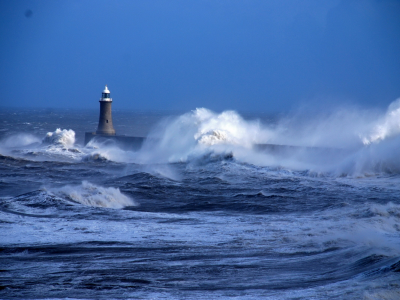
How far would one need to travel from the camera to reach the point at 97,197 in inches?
410

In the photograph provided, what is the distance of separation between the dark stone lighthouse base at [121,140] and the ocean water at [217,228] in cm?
913

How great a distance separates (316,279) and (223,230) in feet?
8.52

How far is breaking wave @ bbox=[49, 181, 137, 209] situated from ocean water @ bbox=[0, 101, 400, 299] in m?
0.05

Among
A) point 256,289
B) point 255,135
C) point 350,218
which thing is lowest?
point 256,289

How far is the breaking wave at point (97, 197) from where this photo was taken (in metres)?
10.2

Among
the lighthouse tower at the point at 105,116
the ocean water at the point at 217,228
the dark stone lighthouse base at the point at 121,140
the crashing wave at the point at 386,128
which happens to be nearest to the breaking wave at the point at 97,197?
the ocean water at the point at 217,228

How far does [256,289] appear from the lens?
490cm

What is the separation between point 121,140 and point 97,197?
18222 mm

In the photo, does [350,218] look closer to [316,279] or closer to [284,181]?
[316,279]

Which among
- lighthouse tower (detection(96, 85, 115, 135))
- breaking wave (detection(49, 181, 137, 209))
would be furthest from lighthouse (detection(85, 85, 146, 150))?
breaking wave (detection(49, 181, 137, 209))

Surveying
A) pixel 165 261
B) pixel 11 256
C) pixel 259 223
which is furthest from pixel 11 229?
pixel 259 223

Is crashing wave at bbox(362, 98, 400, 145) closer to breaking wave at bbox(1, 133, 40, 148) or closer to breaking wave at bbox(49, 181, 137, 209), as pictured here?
breaking wave at bbox(49, 181, 137, 209)

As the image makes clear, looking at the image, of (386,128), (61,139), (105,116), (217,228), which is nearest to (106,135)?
(105,116)

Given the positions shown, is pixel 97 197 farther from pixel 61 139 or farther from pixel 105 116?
pixel 61 139
